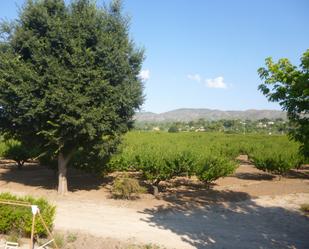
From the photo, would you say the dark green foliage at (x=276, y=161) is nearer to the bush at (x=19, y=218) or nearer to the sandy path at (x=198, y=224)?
the sandy path at (x=198, y=224)

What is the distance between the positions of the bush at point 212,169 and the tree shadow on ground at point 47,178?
15.7 ft

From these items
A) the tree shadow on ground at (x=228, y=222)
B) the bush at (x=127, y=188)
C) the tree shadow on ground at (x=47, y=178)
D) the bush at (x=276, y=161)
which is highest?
the bush at (x=276, y=161)

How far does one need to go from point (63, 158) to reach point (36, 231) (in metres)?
6.77

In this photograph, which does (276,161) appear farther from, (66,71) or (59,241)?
(59,241)

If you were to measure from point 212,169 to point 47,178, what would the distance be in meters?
8.63

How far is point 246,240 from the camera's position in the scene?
982cm

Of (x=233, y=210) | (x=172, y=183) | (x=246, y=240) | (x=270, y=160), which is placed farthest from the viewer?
(x=270, y=160)

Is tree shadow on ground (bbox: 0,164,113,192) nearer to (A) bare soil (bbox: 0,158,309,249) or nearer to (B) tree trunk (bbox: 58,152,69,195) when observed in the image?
(A) bare soil (bbox: 0,158,309,249)

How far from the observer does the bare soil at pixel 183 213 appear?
31.8 ft

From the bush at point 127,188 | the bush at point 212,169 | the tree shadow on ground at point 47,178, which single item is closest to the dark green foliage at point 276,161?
the bush at point 212,169

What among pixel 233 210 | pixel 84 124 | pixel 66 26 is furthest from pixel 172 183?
pixel 66 26

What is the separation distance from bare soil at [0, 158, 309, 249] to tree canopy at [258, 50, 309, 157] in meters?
4.02

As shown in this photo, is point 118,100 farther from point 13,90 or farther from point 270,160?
point 270,160

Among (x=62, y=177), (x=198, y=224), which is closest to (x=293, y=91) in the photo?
(x=198, y=224)
